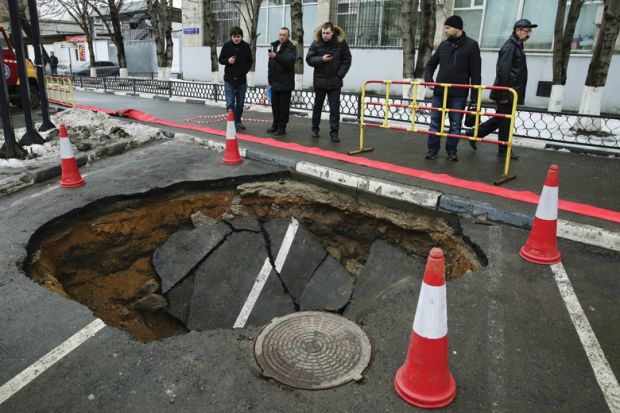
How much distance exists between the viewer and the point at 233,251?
5.78m

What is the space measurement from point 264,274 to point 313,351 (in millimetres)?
2688

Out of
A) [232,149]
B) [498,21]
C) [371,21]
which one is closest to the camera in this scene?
[232,149]

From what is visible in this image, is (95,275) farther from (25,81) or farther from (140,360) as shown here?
(25,81)

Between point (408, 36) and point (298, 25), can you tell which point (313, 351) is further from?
point (298, 25)

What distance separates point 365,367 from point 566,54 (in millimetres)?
11056

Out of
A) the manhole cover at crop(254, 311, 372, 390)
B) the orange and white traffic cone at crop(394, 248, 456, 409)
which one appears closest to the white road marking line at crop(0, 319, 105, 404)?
the manhole cover at crop(254, 311, 372, 390)

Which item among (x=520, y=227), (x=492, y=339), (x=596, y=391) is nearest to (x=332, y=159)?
(x=520, y=227)

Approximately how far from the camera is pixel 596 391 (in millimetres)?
2445

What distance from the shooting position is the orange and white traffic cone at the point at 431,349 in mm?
2275

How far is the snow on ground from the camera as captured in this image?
6581 mm

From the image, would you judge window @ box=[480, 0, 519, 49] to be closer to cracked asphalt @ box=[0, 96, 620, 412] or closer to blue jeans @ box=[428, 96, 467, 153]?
blue jeans @ box=[428, 96, 467, 153]

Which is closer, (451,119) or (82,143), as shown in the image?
(451,119)

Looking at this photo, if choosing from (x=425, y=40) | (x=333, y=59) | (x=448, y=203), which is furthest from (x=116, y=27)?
(x=448, y=203)

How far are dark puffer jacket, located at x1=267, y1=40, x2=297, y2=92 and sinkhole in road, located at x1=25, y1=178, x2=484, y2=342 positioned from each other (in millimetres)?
2859
